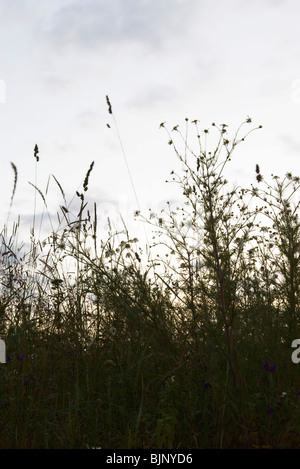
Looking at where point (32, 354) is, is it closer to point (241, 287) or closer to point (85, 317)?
point (85, 317)

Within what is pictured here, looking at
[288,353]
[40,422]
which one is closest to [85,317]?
[40,422]

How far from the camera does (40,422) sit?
3.07 meters

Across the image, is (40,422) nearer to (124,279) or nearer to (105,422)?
(105,422)

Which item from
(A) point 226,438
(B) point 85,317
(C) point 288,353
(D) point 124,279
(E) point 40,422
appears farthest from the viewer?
(B) point 85,317

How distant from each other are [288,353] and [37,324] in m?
1.99

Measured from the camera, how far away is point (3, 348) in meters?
3.60
